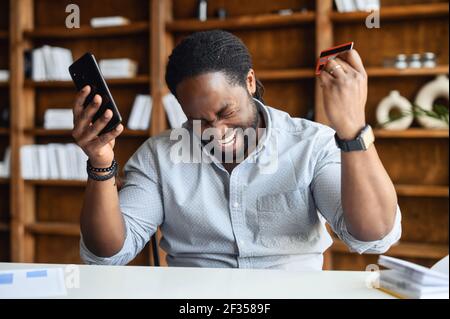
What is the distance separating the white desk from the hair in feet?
1.70

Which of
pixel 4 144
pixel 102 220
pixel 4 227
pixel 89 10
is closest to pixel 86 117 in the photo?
pixel 102 220

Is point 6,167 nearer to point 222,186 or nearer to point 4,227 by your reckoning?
point 4,227

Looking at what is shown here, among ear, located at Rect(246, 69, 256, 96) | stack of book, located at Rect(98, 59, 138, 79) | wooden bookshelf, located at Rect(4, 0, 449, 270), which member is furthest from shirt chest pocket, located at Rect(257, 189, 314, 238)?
stack of book, located at Rect(98, 59, 138, 79)

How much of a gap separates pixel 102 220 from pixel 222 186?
0.31 metres

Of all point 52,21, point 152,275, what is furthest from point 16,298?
point 52,21

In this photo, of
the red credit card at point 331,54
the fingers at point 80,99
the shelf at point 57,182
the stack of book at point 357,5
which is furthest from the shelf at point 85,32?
the red credit card at point 331,54

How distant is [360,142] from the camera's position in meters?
0.98

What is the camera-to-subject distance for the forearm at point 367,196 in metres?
1.02

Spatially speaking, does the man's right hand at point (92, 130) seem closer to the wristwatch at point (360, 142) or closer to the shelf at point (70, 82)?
the wristwatch at point (360, 142)

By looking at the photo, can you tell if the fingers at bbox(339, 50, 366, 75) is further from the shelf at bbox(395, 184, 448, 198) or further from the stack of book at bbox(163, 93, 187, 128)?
the stack of book at bbox(163, 93, 187, 128)

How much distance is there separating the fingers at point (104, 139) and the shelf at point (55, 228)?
238 centimetres

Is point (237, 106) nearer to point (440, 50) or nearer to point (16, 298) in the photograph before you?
point (16, 298)
